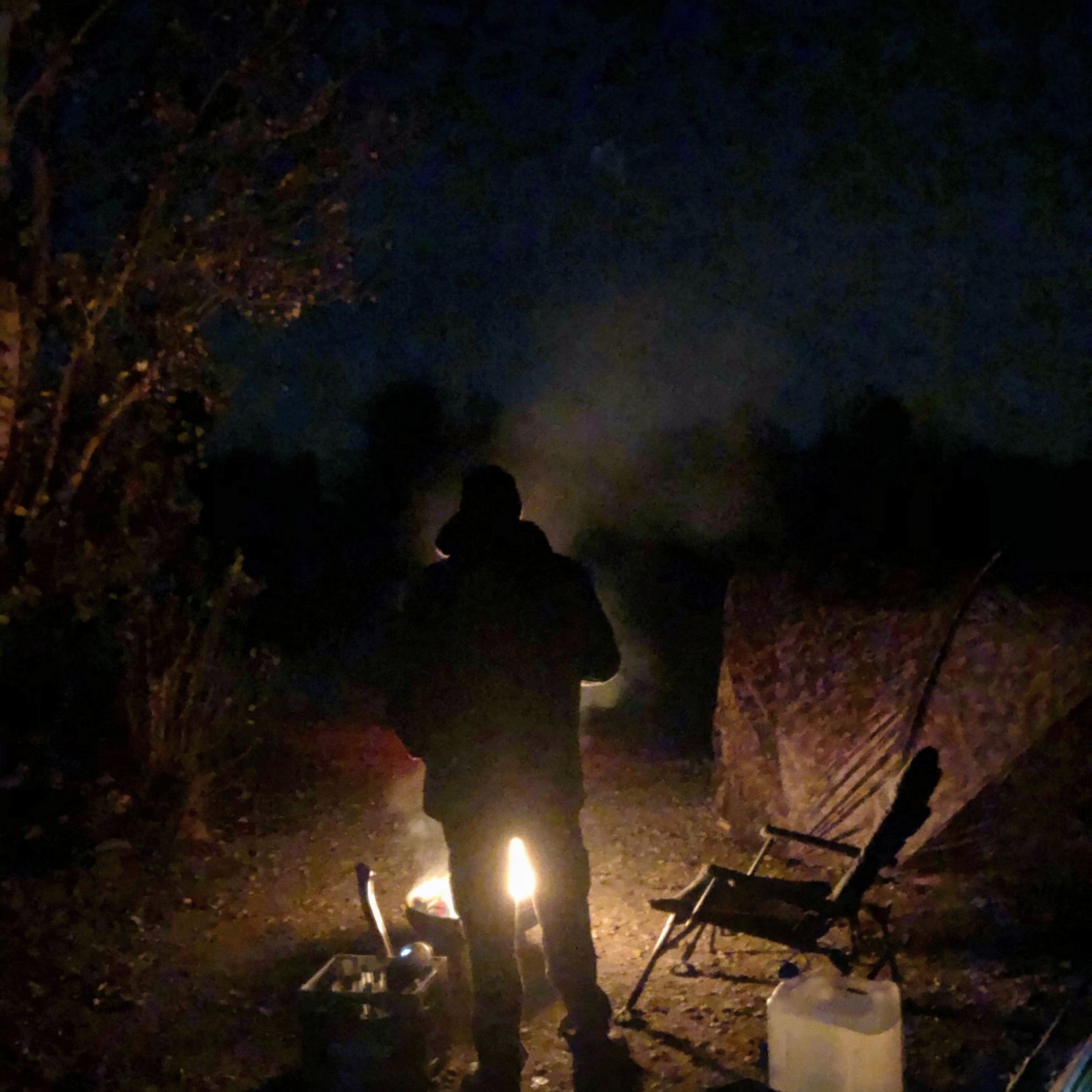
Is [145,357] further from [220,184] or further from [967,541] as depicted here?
[967,541]

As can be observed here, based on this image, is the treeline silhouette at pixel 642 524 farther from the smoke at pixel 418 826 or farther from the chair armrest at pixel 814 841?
the chair armrest at pixel 814 841

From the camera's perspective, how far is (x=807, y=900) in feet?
13.0

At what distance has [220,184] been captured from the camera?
6207 mm

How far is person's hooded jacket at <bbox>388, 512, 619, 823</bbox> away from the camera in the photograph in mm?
3014

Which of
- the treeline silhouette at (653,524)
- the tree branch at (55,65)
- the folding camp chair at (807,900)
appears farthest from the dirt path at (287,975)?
the treeline silhouette at (653,524)

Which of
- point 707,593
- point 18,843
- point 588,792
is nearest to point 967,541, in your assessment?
point 707,593

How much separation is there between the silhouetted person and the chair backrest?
122cm

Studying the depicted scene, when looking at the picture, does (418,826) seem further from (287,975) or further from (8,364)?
(8,364)

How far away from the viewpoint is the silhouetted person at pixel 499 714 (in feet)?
9.91

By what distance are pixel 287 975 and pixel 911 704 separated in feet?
10.6

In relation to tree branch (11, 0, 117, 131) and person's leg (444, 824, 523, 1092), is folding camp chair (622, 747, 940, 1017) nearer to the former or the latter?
person's leg (444, 824, 523, 1092)

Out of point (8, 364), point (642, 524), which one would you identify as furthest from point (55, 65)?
point (642, 524)

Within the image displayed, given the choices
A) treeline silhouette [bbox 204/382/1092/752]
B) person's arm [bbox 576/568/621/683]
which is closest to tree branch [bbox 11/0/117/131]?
person's arm [bbox 576/568/621/683]

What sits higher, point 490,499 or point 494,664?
point 490,499
